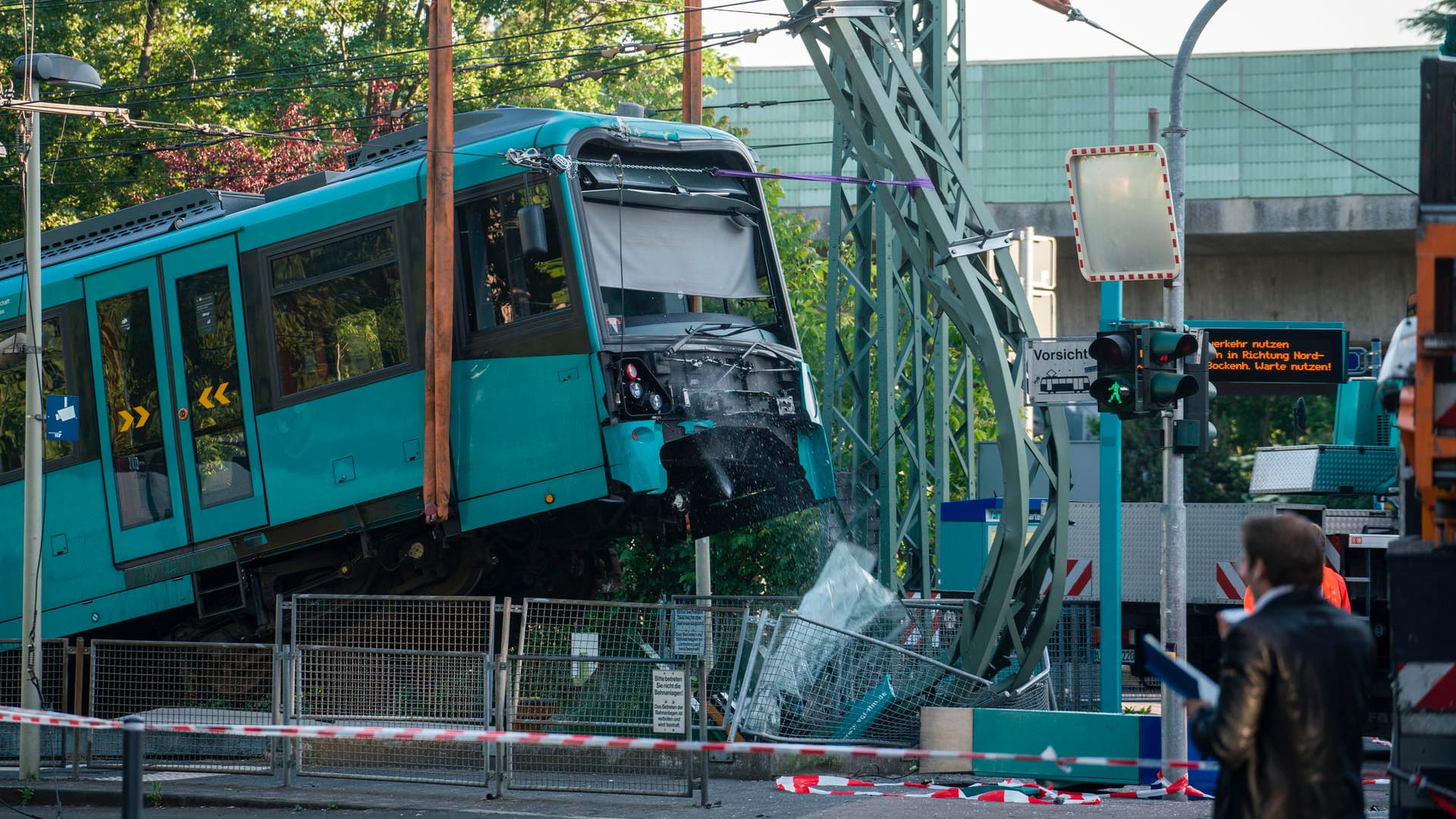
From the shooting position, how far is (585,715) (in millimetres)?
11555

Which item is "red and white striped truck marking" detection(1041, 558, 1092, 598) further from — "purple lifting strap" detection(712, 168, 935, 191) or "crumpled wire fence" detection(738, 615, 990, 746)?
"purple lifting strap" detection(712, 168, 935, 191)

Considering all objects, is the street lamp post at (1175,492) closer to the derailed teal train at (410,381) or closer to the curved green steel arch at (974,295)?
the curved green steel arch at (974,295)

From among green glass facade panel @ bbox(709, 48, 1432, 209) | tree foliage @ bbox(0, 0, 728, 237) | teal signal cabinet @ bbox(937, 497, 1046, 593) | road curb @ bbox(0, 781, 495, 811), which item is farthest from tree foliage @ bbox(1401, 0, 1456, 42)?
road curb @ bbox(0, 781, 495, 811)

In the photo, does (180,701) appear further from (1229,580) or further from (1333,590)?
(1229,580)

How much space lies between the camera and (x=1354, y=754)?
514cm

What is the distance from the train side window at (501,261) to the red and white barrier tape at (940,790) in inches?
152

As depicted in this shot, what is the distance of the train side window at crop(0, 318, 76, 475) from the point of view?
48.1 ft

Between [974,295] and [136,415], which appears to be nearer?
[974,295]

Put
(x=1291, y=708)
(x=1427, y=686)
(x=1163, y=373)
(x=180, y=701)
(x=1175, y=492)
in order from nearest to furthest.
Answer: (x=1291, y=708) → (x=1427, y=686) → (x=1163, y=373) → (x=1175, y=492) → (x=180, y=701)

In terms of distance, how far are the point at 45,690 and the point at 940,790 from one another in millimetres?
6669

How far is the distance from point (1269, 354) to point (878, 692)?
24.5 ft

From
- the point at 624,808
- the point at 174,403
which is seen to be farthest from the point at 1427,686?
the point at 174,403

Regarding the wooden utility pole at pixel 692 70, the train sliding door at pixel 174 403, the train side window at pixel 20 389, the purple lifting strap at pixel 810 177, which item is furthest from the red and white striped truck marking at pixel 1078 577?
the train side window at pixel 20 389

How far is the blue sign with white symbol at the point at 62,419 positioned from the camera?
13.2 meters
